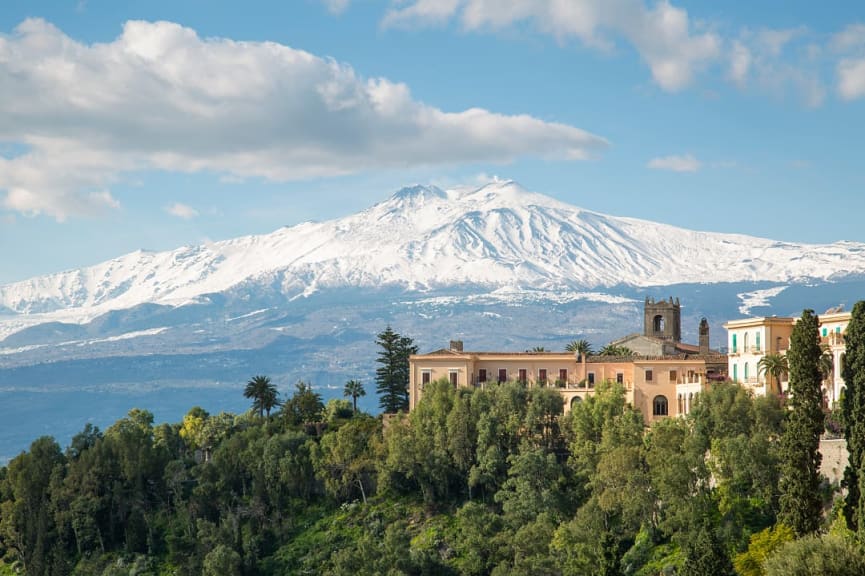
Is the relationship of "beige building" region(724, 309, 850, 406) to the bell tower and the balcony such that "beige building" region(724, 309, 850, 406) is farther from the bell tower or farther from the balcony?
the bell tower

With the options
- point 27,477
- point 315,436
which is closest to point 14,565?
point 27,477

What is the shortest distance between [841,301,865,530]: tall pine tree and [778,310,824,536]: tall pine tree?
170cm

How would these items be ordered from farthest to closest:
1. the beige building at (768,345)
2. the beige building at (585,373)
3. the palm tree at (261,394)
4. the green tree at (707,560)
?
the palm tree at (261,394), the beige building at (585,373), the beige building at (768,345), the green tree at (707,560)

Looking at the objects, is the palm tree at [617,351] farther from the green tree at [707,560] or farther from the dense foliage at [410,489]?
the green tree at [707,560]

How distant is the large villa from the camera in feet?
347

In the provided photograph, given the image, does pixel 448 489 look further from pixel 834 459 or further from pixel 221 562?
pixel 834 459

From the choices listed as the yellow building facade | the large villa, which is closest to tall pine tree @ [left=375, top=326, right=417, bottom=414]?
the large villa

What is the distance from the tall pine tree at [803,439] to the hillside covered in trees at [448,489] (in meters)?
0.11

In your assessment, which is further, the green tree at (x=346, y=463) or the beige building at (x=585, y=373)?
the green tree at (x=346, y=463)

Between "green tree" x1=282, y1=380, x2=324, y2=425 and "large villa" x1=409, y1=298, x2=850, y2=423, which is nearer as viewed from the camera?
"large villa" x1=409, y1=298, x2=850, y2=423

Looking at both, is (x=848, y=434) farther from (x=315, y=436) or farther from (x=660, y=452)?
(x=315, y=436)

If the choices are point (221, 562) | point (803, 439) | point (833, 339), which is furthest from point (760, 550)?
point (221, 562)

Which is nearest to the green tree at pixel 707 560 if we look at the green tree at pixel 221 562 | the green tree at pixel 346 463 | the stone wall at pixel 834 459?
the stone wall at pixel 834 459

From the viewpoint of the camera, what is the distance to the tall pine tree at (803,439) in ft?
274
